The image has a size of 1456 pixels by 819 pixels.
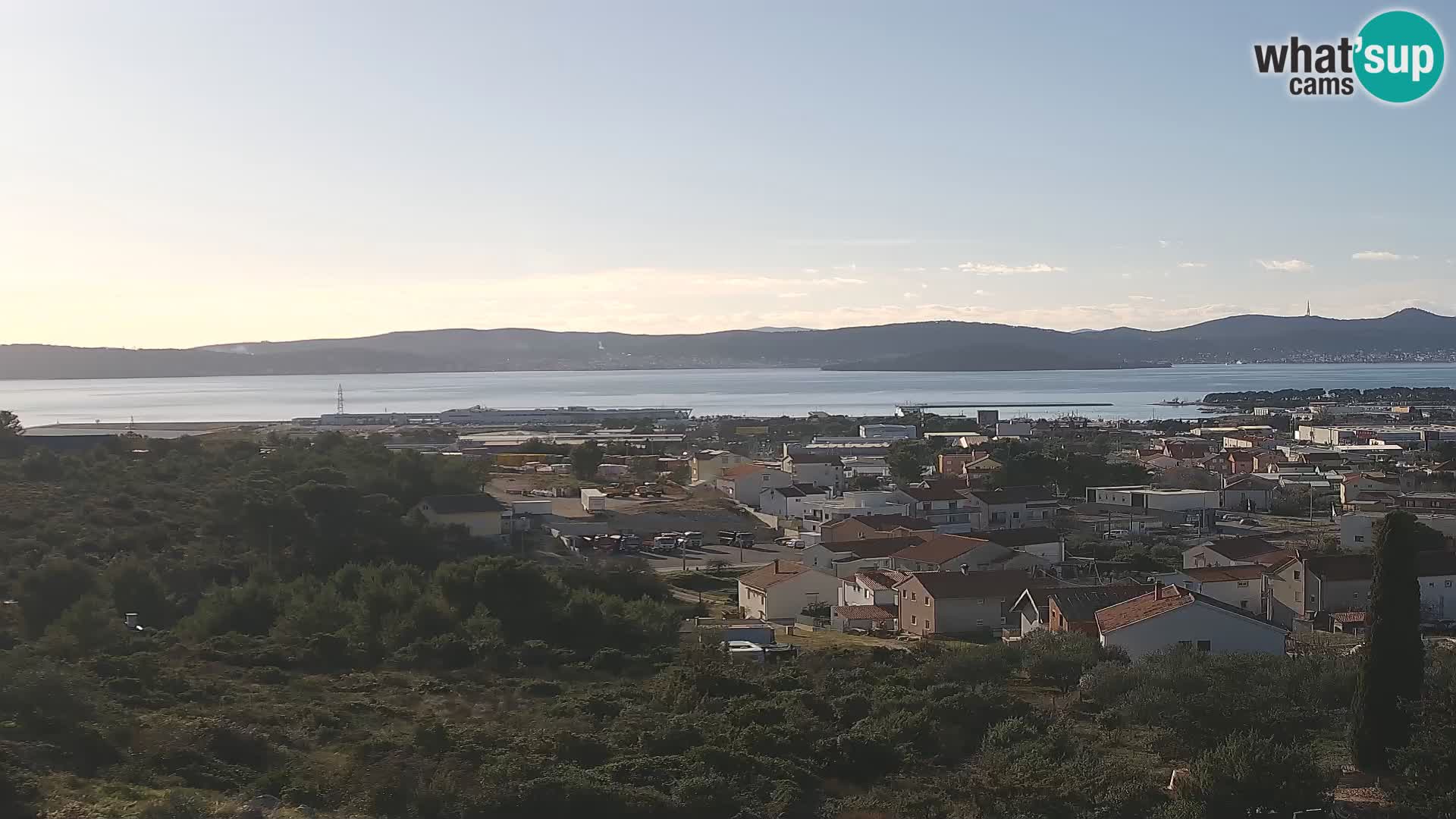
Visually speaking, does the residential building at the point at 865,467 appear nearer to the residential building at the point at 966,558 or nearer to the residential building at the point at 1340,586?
the residential building at the point at 966,558

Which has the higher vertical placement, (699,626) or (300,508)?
(300,508)

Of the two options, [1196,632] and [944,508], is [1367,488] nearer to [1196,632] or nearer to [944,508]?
[944,508]

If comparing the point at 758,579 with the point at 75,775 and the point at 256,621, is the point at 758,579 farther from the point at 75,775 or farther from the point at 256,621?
the point at 75,775

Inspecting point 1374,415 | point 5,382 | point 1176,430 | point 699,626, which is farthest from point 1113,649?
point 5,382

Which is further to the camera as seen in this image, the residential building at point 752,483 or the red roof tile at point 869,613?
the residential building at point 752,483

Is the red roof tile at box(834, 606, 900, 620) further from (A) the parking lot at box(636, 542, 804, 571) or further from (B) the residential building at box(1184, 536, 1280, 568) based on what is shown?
(B) the residential building at box(1184, 536, 1280, 568)

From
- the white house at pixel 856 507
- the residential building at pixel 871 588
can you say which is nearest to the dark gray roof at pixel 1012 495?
the white house at pixel 856 507
